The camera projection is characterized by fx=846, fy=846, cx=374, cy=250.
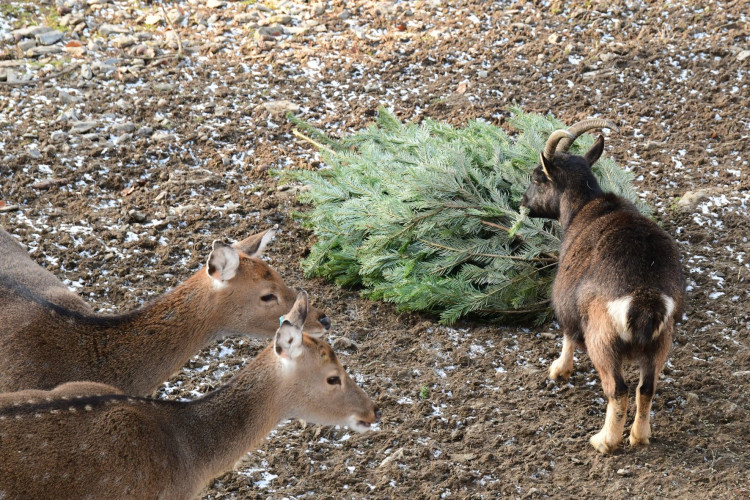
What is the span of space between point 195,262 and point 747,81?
21.4 ft

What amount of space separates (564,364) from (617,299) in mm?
1132

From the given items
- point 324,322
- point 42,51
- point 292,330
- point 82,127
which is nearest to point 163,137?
point 82,127

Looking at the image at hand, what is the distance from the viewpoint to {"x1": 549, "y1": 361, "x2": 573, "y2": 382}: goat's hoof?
20.7ft

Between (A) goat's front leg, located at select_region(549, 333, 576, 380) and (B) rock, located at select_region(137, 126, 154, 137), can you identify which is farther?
(B) rock, located at select_region(137, 126, 154, 137)

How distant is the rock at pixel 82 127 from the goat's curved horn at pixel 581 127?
5.20m

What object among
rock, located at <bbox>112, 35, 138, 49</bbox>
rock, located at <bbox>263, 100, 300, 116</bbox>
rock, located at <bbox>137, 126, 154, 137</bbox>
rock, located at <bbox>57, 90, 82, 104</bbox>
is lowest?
rock, located at <bbox>263, 100, 300, 116</bbox>

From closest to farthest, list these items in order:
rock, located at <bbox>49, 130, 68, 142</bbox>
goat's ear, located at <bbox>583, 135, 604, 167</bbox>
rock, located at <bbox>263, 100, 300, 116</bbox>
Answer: goat's ear, located at <bbox>583, 135, 604, 167</bbox> → rock, located at <bbox>49, 130, 68, 142</bbox> → rock, located at <bbox>263, 100, 300, 116</bbox>

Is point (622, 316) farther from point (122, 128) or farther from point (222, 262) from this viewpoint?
point (122, 128)

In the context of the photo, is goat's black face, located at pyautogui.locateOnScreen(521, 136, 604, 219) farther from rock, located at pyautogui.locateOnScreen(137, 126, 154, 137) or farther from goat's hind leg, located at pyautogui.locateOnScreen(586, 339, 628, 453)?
rock, located at pyautogui.locateOnScreen(137, 126, 154, 137)

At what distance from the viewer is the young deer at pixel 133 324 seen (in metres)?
4.95

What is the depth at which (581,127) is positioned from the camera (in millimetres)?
6359

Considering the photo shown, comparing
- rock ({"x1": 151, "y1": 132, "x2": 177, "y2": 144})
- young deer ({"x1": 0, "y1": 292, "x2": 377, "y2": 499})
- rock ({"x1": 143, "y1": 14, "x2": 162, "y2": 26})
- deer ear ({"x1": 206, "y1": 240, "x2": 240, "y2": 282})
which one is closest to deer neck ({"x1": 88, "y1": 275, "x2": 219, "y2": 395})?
deer ear ({"x1": 206, "y1": 240, "x2": 240, "y2": 282})

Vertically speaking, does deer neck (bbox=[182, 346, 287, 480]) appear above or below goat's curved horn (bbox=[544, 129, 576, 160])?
A: below

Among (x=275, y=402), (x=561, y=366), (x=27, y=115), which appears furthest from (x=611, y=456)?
(x=27, y=115)
